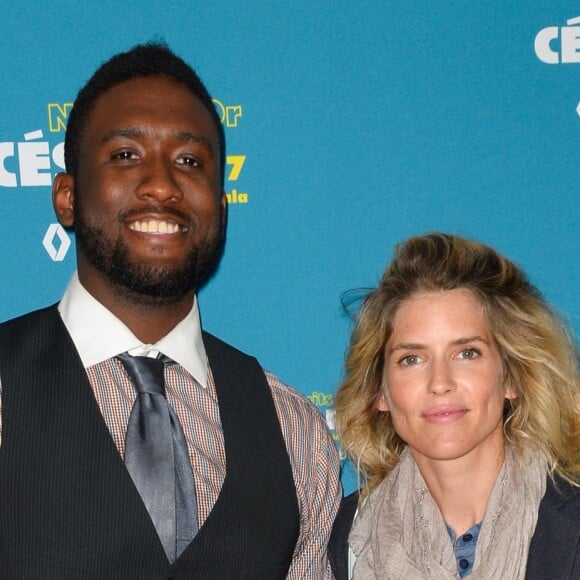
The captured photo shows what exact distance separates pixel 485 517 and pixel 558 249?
61 cm

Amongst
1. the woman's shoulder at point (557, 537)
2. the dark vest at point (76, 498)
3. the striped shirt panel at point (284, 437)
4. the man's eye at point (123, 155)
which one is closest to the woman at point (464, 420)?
the woman's shoulder at point (557, 537)

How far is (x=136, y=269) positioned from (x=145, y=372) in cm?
17

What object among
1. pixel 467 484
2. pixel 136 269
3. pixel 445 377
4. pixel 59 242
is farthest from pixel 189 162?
pixel 467 484

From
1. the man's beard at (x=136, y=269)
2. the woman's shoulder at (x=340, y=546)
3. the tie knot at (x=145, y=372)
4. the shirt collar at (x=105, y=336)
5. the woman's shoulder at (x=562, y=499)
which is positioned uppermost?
the man's beard at (x=136, y=269)

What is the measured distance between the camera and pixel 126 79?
5.21 ft

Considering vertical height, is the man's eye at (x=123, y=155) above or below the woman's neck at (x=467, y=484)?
above

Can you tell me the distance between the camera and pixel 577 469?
163 cm

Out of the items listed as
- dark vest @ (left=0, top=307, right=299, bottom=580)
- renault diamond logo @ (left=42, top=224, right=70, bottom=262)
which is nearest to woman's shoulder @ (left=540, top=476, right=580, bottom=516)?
dark vest @ (left=0, top=307, right=299, bottom=580)

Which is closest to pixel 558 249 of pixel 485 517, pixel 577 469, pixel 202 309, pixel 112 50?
pixel 577 469

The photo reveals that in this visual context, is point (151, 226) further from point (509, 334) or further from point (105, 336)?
point (509, 334)

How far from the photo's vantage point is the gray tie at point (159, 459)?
1.37 meters

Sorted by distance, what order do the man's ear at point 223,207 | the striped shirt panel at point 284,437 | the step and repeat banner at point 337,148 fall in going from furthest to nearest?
the step and repeat banner at point 337,148 < the man's ear at point 223,207 < the striped shirt panel at point 284,437

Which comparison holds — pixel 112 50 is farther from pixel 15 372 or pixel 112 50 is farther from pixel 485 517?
pixel 485 517

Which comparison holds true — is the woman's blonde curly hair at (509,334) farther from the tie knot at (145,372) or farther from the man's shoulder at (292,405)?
the tie knot at (145,372)
